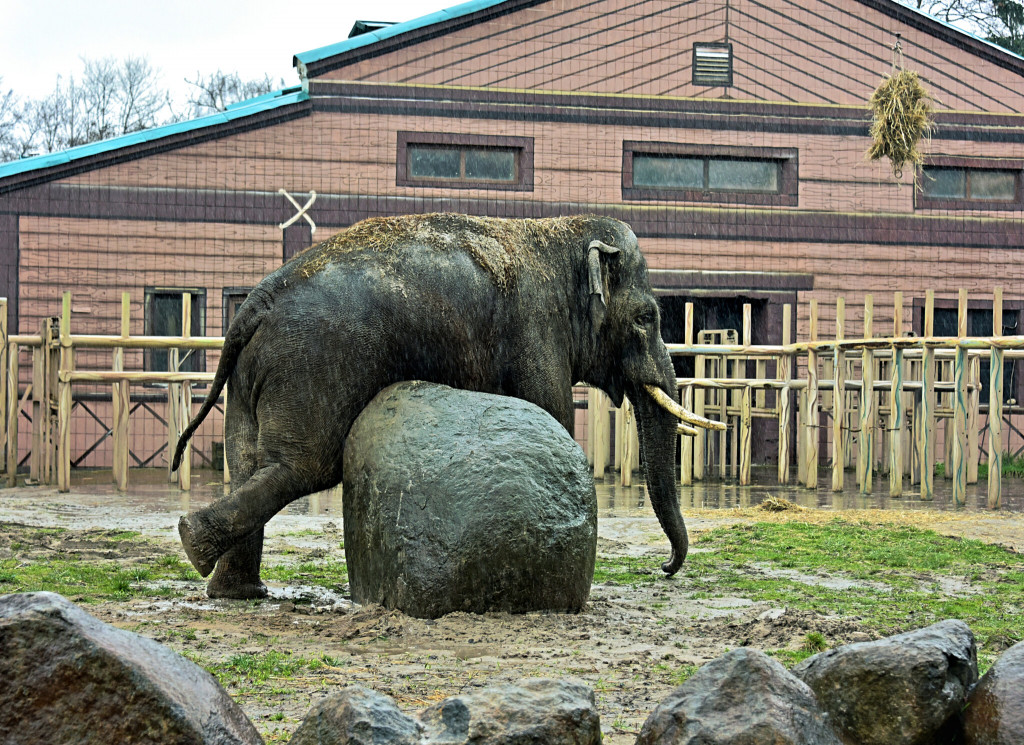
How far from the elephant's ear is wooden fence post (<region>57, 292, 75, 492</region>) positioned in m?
9.23

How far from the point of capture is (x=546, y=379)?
7629 mm

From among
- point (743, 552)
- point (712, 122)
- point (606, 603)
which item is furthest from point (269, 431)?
point (712, 122)

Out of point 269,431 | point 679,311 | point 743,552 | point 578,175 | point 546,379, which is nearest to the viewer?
point 269,431

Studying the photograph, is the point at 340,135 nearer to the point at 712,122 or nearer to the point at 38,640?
the point at 712,122

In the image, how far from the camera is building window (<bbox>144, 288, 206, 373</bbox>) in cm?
1859

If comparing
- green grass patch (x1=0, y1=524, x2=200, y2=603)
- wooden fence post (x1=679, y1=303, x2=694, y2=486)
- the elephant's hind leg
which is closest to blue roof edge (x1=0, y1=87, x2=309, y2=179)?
wooden fence post (x1=679, y1=303, x2=694, y2=486)

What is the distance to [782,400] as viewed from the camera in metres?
17.8

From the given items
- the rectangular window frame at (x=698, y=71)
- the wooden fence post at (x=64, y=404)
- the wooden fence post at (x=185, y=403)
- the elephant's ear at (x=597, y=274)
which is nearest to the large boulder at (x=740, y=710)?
the elephant's ear at (x=597, y=274)

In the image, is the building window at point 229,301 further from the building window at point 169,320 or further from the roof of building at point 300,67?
the roof of building at point 300,67

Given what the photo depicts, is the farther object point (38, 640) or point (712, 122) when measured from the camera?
point (712, 122)

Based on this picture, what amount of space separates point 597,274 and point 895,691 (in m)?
4.11

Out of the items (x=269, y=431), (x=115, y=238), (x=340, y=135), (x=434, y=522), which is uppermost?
(x=340, y=135)

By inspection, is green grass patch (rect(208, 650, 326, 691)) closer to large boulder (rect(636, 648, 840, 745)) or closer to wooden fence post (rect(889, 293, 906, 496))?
large boulder (rect(636, 648, 840, 745))

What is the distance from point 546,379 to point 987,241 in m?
15.2
